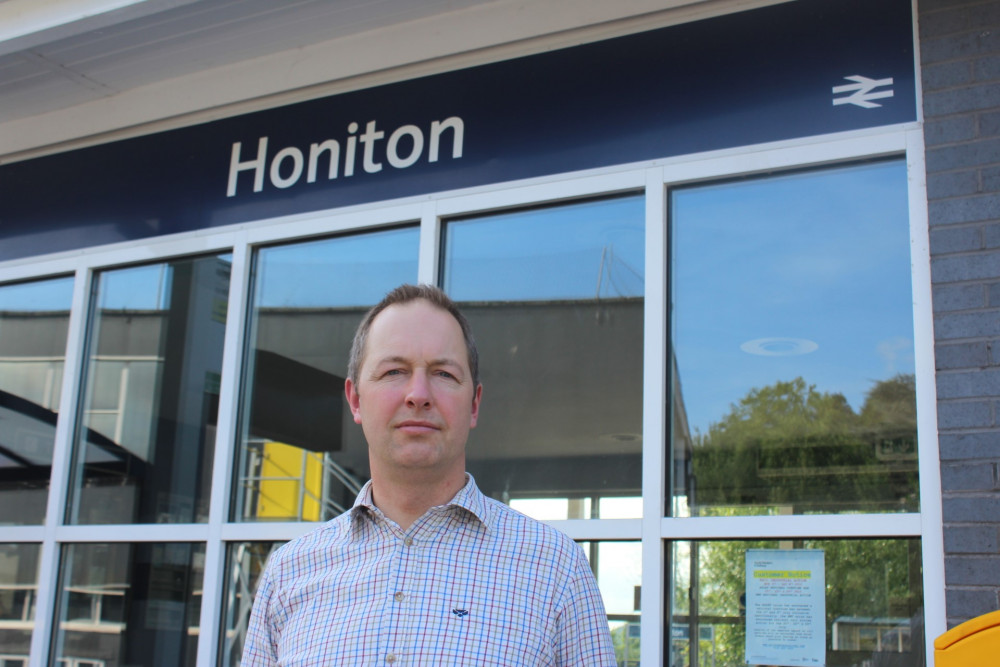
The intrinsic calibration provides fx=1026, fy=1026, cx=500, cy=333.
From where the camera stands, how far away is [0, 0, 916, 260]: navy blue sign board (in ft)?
10.9

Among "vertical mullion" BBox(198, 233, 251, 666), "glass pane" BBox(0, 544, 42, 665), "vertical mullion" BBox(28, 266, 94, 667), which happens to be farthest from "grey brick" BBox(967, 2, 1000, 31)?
"glass pane" BBox(0, 544, 42, 665)

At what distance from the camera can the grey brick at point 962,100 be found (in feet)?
9.97

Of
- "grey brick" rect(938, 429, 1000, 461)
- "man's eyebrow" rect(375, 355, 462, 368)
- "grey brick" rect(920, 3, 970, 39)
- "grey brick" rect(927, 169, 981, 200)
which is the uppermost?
"grey brick" rect(920, 3, 970, 39)

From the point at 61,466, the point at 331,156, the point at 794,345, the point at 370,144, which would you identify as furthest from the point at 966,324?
the point at 61,466

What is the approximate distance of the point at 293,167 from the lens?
4.25 m

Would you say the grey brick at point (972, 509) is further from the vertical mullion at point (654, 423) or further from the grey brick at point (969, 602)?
the vertical mullion at point (654, 423)

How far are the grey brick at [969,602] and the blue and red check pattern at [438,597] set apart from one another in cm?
148

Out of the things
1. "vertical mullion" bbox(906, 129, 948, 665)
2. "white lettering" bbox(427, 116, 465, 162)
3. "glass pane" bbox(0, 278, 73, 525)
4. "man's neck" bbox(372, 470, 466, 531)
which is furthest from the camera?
"glass pane" bbox(0, 278, 73, 525)

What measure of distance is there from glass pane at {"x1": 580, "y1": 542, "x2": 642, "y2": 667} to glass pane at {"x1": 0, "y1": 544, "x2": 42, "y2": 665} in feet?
8.55

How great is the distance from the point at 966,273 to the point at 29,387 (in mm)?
4076

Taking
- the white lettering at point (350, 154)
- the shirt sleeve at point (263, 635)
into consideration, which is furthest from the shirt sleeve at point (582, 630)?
the white lettering at point (350, 154)

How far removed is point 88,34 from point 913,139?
3.14m

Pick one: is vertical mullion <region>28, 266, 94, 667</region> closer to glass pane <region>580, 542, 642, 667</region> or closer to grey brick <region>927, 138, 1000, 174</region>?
glass pane <region>580, 542, 642, 667</region>

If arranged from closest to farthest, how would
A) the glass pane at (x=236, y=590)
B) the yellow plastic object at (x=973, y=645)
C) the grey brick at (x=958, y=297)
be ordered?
the yellow plastic object at (x=973, y=645) → the grey brick at (x=958, y=297) → the glass pane at (x=236, y=590)
